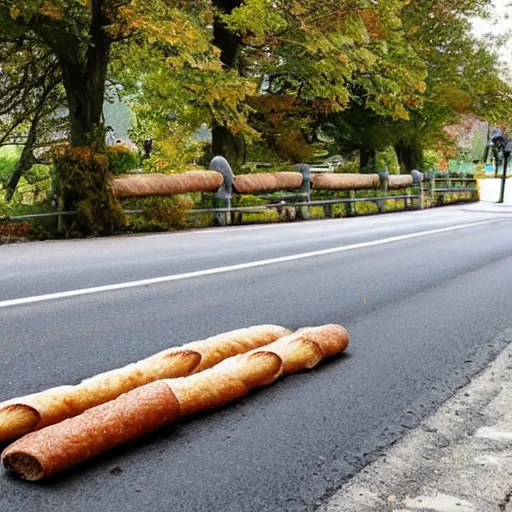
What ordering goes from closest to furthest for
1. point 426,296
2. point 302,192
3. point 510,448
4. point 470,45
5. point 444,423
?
point 510,448
point 444,423
point 426,296
point 302,192
point 470,45

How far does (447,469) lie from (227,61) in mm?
17329

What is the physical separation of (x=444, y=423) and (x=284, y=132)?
19.9 metres

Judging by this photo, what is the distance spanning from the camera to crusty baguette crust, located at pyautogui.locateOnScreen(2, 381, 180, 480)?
95.2 inches

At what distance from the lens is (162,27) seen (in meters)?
11.7

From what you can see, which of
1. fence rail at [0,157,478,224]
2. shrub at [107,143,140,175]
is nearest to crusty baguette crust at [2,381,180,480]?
fence rail at [0,157,478,224]

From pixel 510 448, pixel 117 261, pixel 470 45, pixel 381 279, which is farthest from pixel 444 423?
pixel 470 45

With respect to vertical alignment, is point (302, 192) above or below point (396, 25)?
below

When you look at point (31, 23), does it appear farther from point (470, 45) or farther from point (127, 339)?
point (470, 45)

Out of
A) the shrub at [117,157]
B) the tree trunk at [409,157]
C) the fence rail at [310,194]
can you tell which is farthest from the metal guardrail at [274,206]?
the tree trunk at [409,157]

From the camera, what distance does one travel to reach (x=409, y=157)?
99.1ft

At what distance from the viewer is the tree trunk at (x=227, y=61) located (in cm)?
1867

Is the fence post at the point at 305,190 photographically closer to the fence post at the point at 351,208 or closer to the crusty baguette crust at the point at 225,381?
the fence post at the point at 351,208

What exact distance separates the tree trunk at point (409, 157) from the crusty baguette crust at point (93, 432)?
2807 cm

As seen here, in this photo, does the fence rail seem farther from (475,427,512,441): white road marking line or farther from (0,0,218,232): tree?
(475,427,512,441): white road marking line
